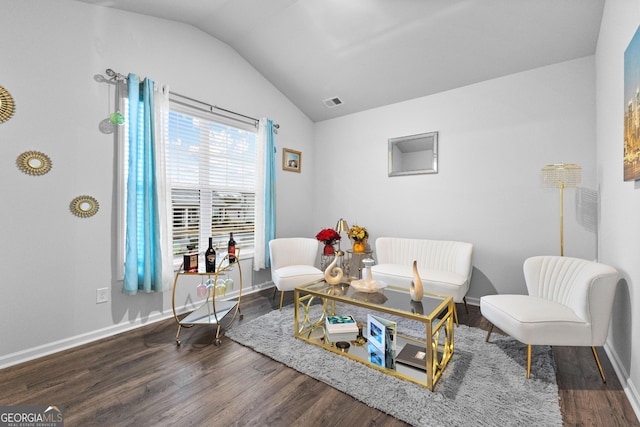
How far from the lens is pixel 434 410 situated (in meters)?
1.60

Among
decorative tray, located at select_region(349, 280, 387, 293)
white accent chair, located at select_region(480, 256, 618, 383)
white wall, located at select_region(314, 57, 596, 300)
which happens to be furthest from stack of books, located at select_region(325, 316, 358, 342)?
white wall, located at select_region(314, 57, 596, 300)

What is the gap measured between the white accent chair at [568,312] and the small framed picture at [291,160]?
3.18 meters

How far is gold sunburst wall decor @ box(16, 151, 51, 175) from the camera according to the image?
2.17m

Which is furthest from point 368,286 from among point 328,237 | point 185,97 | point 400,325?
point 185,97

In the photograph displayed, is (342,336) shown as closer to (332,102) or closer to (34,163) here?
(34,163)

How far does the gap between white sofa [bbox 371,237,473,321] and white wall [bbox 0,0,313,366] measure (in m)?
2.51

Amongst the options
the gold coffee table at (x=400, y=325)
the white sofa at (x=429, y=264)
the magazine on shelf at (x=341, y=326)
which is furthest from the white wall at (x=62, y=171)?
the white sofa at (x=429, y=264)

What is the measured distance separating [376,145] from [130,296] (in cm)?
357

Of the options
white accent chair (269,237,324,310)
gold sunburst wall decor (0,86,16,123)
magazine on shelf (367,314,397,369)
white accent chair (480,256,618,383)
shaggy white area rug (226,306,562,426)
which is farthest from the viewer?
white accent chair (269,237,324,310)

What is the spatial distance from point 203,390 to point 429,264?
2747 mm

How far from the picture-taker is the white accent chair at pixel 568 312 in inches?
71.7

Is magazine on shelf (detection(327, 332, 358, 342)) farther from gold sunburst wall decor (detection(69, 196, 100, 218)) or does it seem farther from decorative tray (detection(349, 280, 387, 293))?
gold sunburst wall decor (detection(69, 196, 100, 218))

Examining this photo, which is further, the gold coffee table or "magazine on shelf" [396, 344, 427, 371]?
"magazine on shelf" [396, 344, 427, 371]

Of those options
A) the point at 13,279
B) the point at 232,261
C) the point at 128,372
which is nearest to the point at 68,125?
the point at 13,279
